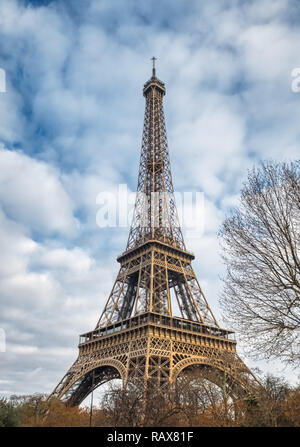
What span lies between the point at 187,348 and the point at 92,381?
445 inches

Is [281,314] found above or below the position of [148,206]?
below

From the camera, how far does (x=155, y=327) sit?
105ft

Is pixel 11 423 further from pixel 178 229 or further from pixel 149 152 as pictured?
pixel 149 152

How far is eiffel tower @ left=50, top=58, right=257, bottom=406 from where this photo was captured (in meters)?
30.4

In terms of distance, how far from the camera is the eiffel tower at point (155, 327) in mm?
30359
